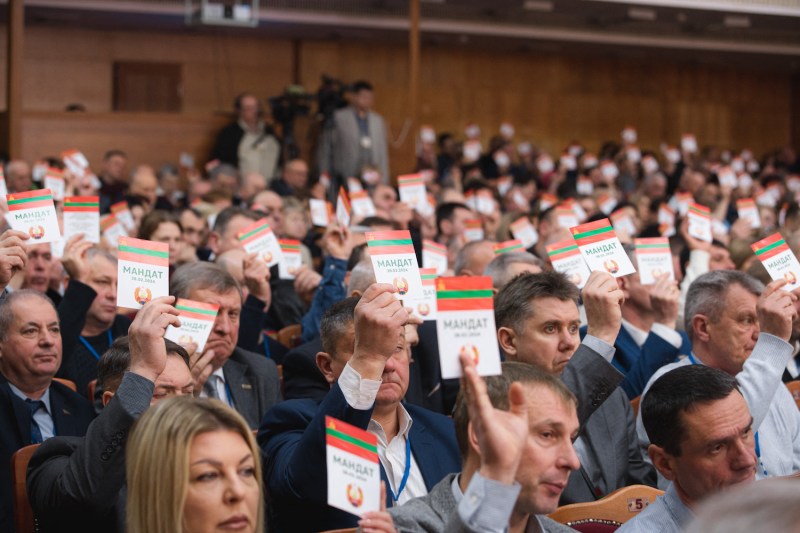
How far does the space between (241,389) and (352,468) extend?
2.05 m

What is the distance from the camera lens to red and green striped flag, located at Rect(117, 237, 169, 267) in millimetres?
3514

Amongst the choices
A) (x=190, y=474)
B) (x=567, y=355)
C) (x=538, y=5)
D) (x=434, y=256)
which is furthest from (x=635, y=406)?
(x=538, y=5)

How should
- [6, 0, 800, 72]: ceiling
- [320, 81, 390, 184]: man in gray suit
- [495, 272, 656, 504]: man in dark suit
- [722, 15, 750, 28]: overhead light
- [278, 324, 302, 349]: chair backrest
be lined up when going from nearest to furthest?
[495, 272, 656, 504]: man in dark suit, [278, 324, 302, 349]: chair backrest, [320, 81, 390, 184]: man in gray suit, [6, 0, 800, 72]: ceiling, [722, 15, 750, 28]: overhead light

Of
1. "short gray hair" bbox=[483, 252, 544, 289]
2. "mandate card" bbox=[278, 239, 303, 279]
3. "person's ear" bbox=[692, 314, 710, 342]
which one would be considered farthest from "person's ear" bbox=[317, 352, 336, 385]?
"mandate card" bbox=[278, 239, 303, 279]

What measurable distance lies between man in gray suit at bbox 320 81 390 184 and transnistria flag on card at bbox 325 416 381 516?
31.6ft

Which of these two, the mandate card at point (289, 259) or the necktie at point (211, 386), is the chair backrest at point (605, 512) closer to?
the necktie at point (211, 386)

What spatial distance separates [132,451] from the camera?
2344 mm

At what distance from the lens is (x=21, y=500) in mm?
3062

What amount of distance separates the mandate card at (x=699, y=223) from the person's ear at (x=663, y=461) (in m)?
3.49

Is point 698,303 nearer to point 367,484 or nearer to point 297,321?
point 367,484

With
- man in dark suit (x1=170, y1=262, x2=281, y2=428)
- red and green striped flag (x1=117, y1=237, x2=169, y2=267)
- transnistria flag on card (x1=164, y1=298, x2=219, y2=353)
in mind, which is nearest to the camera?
red and green striped flag (x1=117, y1=237, x2=169, y2=267)

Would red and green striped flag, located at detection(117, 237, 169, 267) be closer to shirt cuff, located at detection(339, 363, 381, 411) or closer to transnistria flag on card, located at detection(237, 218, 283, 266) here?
shirt cuff, located at detection(339, 363, 381, 411)

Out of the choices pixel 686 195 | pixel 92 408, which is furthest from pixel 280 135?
pixel 92 408

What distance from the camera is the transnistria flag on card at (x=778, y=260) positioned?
4016 millimetres
